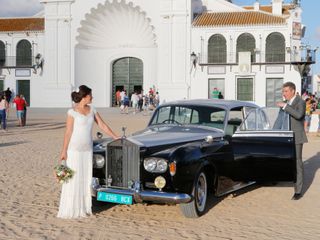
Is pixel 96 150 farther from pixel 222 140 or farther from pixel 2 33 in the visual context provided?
pixel 2 33

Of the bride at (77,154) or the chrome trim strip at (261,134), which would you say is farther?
the chrome trim strip at (261,134)

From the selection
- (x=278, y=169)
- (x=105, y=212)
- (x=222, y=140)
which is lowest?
(x=105, y=212)

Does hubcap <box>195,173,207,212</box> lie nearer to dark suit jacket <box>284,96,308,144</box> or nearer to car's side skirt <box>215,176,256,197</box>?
car's side skirt <box>215,176,256,197</box>

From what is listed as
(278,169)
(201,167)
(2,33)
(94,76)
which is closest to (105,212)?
(201,167)

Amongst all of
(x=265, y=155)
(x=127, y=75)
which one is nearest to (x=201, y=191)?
(x=265, y=155)

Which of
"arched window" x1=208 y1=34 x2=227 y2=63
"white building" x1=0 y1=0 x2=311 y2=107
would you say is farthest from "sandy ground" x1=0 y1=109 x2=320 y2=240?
"arched window" x1=208 y1=34 x2=227 y2=63

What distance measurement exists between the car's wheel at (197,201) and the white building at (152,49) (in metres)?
31.0

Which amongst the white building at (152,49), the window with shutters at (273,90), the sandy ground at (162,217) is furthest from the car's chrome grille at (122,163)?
the window with shutters at (273,90)

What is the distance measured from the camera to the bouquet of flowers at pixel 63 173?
6.04 meters

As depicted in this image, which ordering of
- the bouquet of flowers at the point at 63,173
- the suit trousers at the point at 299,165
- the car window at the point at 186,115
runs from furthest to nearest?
the car window at the point at 186,115 → the suit trousers at the point at 299,165 → the bouquet of flowers at the point at 63,173

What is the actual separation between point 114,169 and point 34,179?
3.49m

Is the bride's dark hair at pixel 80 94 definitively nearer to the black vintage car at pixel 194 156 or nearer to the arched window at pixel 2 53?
the black vintage car at pixel 194 156

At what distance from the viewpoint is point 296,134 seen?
746cm

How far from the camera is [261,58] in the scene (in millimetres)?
37625
